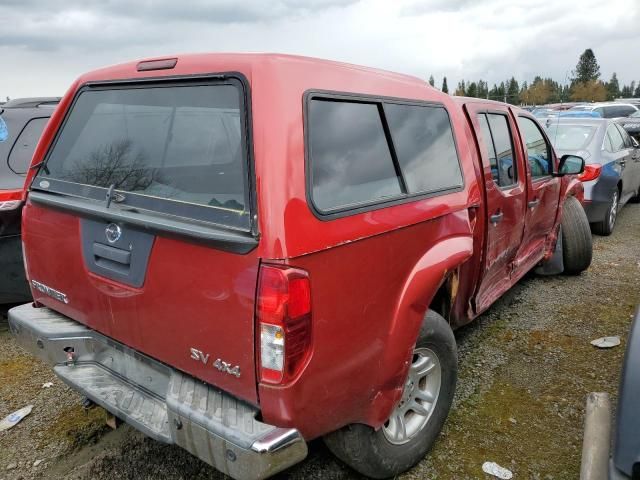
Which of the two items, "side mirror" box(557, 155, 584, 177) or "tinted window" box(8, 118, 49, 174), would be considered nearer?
"tinted window" box(8, 118, 49, 174)

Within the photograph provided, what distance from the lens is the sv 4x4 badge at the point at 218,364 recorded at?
1.88m

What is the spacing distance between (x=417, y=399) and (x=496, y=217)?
1.35 meters

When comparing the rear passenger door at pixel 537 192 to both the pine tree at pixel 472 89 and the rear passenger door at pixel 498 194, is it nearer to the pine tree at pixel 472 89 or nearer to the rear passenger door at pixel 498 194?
the rear passenger door at pixel 498 194

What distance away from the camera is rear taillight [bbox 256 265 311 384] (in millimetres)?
1744

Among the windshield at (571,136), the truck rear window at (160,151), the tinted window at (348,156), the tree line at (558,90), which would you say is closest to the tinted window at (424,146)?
the tinted window at (348,156)

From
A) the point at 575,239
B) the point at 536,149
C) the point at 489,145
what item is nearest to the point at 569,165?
the point at 536,149

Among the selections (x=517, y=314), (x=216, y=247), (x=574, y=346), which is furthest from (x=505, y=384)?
(x=216, y=247)

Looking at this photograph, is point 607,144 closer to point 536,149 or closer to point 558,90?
point 536,149

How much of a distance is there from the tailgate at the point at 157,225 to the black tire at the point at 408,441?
0.63 m

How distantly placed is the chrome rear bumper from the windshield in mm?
6656

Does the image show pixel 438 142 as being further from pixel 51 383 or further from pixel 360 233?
pixel 51 383

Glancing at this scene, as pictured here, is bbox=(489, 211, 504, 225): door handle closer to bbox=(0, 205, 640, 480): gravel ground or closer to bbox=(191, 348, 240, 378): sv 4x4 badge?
bbox=(0, 205, 640, 480): gravel ground

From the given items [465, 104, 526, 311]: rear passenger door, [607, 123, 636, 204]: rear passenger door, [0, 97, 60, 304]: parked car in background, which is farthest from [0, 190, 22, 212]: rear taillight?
[607, 123, 636, 204]: rear passenger door

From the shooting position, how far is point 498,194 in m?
3.42
